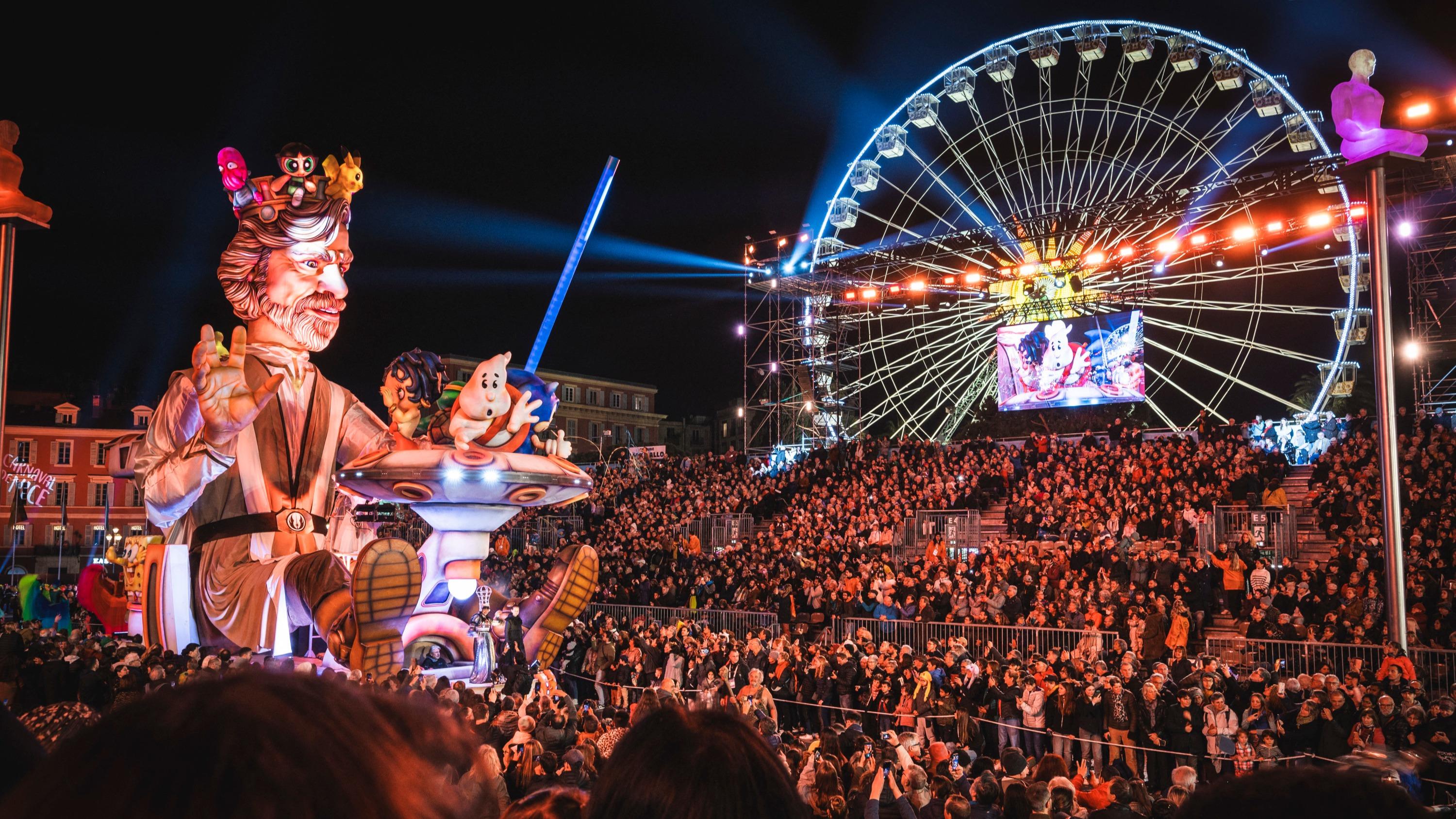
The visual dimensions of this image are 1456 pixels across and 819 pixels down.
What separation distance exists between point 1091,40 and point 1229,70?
3.47 meters

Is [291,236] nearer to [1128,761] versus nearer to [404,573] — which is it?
[404,573]

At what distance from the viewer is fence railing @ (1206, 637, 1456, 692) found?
1313cm

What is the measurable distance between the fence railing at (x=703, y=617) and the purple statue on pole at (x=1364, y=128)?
38.1 feet

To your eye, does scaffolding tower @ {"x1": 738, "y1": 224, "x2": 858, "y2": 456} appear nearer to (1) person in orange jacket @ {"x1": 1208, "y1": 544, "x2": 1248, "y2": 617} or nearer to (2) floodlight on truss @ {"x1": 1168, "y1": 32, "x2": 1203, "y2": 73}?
(2) floodlight on truss @ {"x1": 1168, "y1": 32, "x2": 1203, "y2": 73}

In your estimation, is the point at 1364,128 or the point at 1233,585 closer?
the point at 1364,128

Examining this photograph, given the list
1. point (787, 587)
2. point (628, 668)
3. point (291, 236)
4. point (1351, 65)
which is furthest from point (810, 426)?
point (1351, 65)

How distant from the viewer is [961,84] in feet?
101

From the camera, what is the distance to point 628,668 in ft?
56.0

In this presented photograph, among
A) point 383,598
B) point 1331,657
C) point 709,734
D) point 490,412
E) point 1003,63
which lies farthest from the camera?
point 1003,63

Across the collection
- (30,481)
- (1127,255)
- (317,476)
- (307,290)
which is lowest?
(317,476)

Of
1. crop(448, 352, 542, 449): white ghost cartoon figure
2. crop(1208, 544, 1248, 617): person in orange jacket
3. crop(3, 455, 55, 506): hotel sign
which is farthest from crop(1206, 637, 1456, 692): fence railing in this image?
crop(3, 455, 55, 506): hotel sign

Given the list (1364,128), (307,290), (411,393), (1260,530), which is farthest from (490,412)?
(1260,530)

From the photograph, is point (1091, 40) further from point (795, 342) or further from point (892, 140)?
point (795, 342)

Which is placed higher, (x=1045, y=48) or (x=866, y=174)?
(x=1045, y=48)
